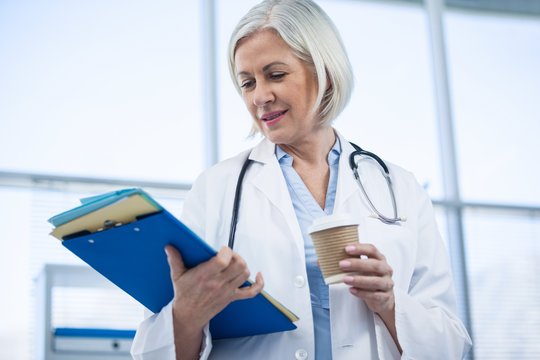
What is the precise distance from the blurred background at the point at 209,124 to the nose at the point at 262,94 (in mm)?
2101

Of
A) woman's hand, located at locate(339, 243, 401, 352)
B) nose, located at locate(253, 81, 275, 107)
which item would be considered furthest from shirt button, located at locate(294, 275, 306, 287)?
nose, located at locate(253, 81, 275, 107)

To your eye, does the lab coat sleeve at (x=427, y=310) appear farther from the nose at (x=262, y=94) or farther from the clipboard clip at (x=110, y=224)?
the clipboard clip at (x=110, y=224)

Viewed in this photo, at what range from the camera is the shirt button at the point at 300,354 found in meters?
1.48

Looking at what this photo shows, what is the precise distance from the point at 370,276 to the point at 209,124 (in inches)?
117

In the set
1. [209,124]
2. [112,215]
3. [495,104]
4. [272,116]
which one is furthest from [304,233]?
[495,104]

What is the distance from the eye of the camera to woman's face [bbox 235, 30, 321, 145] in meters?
1.67

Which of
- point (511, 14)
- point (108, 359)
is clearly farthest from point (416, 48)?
point (108, 359)

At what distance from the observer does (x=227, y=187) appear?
1691 millimetres

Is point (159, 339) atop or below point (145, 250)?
below

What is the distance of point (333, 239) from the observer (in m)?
1.42

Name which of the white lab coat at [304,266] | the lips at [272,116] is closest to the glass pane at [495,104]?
the white lab coat at [304,266]

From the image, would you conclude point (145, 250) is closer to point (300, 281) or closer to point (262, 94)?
point (300, 281)

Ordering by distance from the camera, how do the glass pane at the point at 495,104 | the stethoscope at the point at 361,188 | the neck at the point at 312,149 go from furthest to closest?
the glass pane at the point at 495,104
the neck at the point at 312,149
the stethoscope at the point at 361,188

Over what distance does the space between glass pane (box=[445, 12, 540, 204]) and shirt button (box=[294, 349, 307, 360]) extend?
11.4 feet
